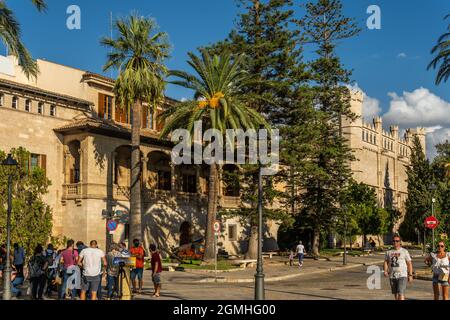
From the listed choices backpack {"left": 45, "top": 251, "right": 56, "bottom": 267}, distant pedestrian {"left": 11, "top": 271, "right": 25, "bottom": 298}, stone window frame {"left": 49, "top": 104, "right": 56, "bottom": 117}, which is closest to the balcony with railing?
stone window frame {"left": 49, "top": 104, "right": 56, "bottom": 117}

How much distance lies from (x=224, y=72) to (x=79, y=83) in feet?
36.5

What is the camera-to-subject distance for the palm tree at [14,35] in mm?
20250

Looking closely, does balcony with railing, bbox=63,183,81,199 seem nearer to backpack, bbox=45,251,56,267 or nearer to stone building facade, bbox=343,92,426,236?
backpack, bbox=45,251,56,267

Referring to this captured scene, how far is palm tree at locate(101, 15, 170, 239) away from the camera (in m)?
35.4

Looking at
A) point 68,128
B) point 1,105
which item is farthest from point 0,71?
A: point 68,128

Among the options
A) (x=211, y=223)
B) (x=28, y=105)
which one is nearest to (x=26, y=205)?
(x=28, y=105)

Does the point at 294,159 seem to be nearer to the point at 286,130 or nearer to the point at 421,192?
the point at 286,130

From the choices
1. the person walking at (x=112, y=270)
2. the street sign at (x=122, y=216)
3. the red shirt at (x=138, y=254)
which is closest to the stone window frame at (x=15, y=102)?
the street sign at (x=122, y=216)

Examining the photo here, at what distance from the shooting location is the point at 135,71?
35.8 meters

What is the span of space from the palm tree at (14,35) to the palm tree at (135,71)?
46.6 ft

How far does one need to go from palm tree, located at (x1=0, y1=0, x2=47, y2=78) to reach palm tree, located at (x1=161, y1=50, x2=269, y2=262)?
1515 centimetres

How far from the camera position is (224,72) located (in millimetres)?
37094

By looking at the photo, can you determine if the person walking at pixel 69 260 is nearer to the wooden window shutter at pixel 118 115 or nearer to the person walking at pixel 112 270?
the person walking at pixel 112 270

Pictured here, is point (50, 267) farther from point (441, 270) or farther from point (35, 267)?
point (441, 270)
